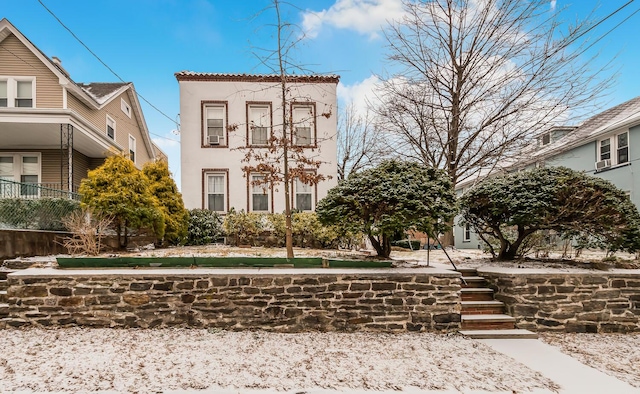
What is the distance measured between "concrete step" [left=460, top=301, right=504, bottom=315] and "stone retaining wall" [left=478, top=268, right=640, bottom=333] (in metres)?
0.16

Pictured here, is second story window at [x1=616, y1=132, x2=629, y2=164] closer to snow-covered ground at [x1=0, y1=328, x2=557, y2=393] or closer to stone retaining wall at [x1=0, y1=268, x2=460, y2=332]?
stone retaining wall at [x1=0, y1=268, x2=460, y2=332]

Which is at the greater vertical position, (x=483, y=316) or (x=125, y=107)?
(x=125, y=107)

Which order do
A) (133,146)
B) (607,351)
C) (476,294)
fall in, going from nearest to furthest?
(607,351), (476,294), (133,146)

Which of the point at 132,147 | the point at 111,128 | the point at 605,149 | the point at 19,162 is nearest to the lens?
the point at 605,149

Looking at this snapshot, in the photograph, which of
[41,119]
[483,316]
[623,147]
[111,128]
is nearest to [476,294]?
[483,316]

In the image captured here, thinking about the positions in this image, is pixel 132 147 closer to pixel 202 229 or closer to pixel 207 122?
pixel 207 122

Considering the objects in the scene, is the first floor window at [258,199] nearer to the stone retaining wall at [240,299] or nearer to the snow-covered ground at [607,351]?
the stone retaining wall at [240,299]

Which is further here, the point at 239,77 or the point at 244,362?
the point at 239,77

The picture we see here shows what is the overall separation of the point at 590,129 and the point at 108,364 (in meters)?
17.8

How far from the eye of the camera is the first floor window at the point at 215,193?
1246 centimetres

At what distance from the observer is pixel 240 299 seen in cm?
515

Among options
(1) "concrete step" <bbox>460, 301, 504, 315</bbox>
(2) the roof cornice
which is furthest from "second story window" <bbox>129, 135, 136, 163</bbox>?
(1) "concrete step" <bbox>460, 301, 504, 315</bbox>

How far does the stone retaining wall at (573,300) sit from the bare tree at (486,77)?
5937 mm

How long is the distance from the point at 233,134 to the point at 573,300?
11239mm
